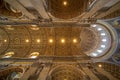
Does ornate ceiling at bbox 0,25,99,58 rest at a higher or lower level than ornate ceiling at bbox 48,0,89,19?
lower

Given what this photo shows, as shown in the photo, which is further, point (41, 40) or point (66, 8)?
point (41, 40)

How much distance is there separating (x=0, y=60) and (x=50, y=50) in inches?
240

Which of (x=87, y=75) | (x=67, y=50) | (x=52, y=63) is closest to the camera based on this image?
(x=87, y=75)

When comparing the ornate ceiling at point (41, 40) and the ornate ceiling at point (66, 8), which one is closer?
the ornate ceiling at point (66, 8)

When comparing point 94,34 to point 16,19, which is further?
point 94,34

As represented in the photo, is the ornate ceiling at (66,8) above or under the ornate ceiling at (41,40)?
above

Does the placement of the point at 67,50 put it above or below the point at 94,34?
below

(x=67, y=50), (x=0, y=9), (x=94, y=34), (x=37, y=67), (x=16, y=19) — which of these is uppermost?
(x=0, y=9)

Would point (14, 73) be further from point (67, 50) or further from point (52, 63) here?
point (67, 50)

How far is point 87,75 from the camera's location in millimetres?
13141

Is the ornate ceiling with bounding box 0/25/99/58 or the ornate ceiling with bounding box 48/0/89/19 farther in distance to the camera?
the ornate ceiling with bounding box 0/25/99/58

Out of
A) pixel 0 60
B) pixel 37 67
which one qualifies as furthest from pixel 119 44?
pixel 0 60

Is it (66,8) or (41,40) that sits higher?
(66,8)

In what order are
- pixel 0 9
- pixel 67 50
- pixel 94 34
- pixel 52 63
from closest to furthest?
pixel 52 63
pixel 0 9
pixel 67 50
pixel 94 34
